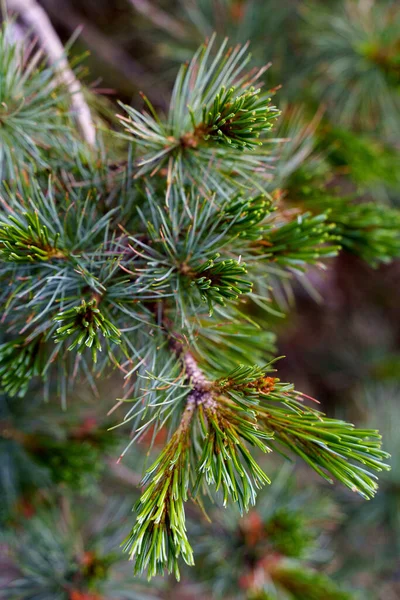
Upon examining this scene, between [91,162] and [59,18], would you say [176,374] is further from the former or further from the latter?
[59,18]

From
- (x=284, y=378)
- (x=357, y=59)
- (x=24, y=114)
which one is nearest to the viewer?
(x=24, y=114)

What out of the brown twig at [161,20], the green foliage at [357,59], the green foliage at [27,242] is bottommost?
the green foliage at [27,242]

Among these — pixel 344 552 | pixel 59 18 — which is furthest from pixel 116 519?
pixel 59 18

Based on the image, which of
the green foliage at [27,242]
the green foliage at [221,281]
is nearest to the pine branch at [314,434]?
the green foliage at [221,281]

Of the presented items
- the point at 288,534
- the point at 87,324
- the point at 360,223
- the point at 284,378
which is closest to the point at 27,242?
the point at 87,324

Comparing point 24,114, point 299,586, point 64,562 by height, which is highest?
point 24,114

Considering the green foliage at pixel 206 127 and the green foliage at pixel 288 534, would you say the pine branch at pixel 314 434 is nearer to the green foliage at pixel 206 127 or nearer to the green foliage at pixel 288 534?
the green foliage at pixel 206 127

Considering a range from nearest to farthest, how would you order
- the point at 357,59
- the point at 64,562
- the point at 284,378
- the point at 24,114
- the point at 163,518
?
the point at 163,518, the point at 24,114, the point at 64,562, the point at 357,59, the point at 284,378

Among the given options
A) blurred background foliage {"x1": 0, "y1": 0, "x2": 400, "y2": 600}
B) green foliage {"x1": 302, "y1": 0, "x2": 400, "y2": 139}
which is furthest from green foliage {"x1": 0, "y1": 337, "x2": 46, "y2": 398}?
green foliage {"x1": 302, "y1": 0, "x2": 400, "y2": 139}

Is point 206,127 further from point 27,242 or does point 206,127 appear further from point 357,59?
point 357,59
